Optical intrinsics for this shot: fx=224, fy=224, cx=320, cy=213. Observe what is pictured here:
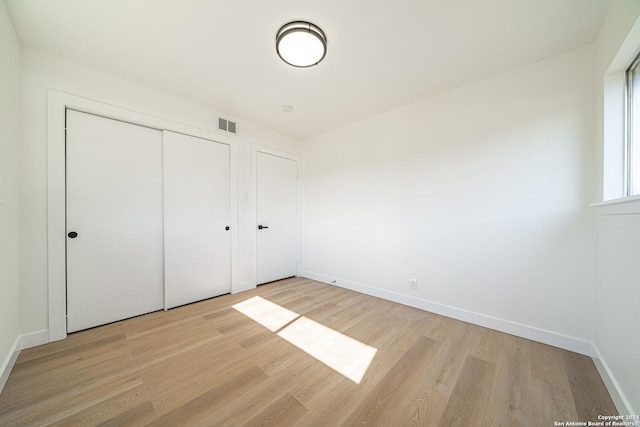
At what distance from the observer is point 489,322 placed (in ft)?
7.57

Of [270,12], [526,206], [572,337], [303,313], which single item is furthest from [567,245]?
[270,12]

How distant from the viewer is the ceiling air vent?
123 inches

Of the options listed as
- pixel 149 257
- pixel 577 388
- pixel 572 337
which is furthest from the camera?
pixel 149 257

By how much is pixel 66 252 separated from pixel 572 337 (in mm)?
4646

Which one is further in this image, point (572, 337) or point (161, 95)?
point (161, 95)

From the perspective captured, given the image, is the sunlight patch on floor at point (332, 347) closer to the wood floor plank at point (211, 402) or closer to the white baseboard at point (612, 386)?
the wood floor plank at point (211, 402)

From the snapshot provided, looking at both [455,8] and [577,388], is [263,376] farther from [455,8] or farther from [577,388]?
[455,8]

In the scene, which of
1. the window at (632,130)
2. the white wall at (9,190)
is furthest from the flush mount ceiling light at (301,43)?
the window at (632,130)

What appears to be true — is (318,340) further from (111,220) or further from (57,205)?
(57,205)

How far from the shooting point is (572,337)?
1.92 metres

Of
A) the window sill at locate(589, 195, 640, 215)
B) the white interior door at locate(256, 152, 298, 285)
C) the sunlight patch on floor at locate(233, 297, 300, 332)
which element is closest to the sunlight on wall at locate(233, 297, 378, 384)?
the sunlight patch on floor at locate(233, 297, 300, 332)

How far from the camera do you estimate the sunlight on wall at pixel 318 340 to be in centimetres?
174

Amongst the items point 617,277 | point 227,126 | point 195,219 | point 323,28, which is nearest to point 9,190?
point 195,219

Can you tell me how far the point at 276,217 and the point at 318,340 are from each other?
226cm
